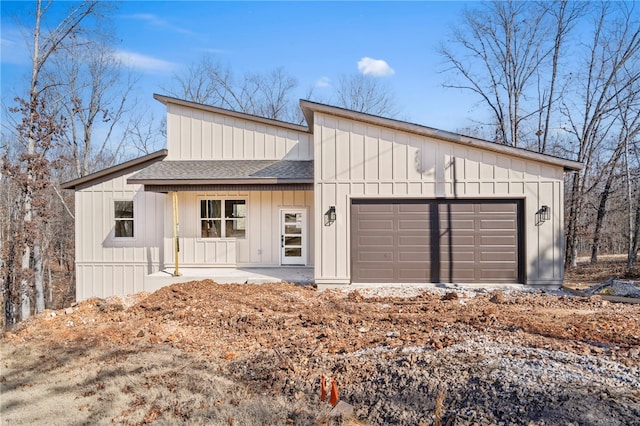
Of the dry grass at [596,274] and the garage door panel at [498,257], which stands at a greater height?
the garage door panel at [498,257]

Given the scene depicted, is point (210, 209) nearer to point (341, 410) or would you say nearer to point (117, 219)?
point (117, 219)

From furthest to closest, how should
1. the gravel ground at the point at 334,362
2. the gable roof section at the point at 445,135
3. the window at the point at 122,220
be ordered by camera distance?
the window at the point at 122,220
the gable roof section at the point at 445,135
the gravel ground at the point at 334,362

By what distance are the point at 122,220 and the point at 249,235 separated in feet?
13.5

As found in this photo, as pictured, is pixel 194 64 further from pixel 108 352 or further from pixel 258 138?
pixel 108 352

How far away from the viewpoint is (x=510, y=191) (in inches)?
395

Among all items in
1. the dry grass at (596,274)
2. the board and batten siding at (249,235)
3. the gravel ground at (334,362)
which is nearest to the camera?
A: the gravel ground at (334,362)

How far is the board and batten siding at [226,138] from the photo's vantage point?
12719mm

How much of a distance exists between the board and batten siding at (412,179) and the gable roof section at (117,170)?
18.9 ft

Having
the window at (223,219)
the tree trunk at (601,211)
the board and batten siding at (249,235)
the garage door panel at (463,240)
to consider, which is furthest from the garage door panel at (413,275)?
the tree trunk at (601,211)

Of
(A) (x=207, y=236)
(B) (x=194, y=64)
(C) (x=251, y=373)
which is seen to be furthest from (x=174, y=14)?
(B) (x=194, y=64)

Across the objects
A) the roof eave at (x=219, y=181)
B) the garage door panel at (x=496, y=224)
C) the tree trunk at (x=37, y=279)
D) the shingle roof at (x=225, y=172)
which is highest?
the shingle roof at (x=225, y=172)

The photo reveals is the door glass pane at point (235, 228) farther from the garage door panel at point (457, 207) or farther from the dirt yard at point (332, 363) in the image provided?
the garage door panel at point (457, 207)

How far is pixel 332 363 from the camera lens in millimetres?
4875

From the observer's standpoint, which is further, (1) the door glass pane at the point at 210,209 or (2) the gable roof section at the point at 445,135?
(1) the door glass pane at the point at 210,209
